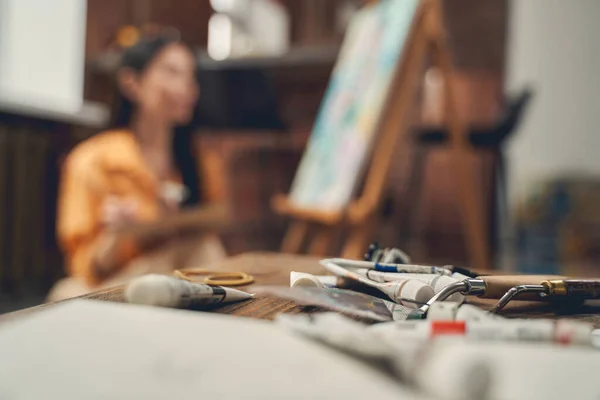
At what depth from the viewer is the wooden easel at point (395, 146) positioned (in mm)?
1474

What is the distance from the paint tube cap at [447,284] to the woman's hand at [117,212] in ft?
4.17

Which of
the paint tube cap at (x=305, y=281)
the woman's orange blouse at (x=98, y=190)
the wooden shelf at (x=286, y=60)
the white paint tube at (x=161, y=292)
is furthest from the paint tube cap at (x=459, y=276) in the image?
the wooden shelf at (x=286, y=60)

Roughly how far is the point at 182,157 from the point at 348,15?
3276 mm

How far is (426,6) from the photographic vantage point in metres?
1.59

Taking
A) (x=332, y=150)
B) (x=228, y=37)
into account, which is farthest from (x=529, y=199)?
(x=332, y=150)

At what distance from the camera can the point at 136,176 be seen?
1836 millimetres

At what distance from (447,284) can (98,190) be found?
1460mm

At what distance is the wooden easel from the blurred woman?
401 millimetres

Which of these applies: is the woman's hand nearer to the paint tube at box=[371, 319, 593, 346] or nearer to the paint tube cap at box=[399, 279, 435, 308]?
the paint tube cap at box=[399, 279, 435, 308]

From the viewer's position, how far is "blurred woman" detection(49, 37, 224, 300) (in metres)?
1.64

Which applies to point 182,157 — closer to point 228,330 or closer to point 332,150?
point 332,150

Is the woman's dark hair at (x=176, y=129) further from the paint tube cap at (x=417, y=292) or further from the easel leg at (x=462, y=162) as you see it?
the paint tube cap at (x=417, y=292)

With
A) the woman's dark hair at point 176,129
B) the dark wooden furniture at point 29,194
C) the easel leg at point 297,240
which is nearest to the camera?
the easel leg at point 297,240

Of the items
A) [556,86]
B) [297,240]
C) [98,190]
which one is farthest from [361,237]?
[556,86]
